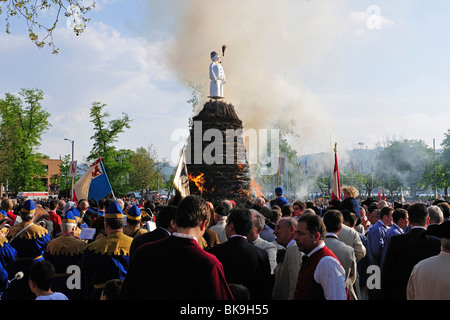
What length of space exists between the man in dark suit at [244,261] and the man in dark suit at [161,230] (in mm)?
718

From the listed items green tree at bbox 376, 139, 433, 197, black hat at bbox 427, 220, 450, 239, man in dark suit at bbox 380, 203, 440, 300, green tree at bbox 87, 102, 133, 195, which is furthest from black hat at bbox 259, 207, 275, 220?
green tree at bbox 376, 139, 433, 197

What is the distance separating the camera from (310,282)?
362 cm

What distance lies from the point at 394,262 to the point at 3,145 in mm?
39651

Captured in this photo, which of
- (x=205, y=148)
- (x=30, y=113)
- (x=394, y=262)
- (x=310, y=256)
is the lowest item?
(x=394, y=262)

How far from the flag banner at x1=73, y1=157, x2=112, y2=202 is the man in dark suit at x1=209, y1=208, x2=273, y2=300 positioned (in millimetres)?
8117

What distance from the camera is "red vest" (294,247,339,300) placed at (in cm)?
359

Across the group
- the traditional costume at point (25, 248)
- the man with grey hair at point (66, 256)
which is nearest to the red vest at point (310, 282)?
the man with grey hair at point (66, 256)

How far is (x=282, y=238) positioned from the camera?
5.33 meters

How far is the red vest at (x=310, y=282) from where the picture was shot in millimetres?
3590

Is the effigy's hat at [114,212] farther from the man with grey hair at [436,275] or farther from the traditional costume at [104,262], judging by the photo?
the man with grey hair at [436,275]

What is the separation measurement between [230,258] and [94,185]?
857 cm
